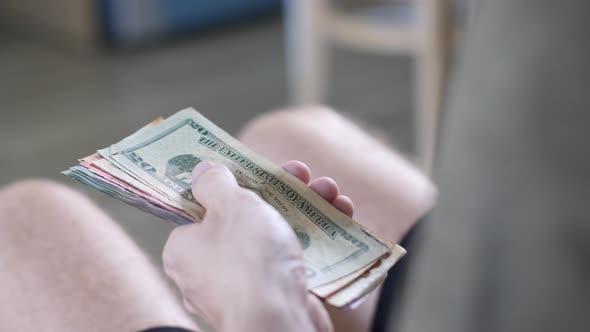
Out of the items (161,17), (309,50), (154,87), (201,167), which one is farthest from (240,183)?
(161,17)

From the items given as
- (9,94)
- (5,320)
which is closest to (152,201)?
(5,320)

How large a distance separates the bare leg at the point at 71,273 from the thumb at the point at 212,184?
17 cm

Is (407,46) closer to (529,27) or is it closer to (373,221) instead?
(373,221)

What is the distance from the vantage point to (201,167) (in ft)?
1.73

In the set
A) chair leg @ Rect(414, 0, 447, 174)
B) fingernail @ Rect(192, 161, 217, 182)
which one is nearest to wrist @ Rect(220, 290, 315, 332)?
fingernail @ Rect(192, 161, 217, 182)

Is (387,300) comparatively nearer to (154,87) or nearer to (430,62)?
(430,62)

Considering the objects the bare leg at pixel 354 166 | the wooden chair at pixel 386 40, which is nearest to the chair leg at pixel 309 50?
the wooden chair at pixel 386 40

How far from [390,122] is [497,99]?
6.38 feet

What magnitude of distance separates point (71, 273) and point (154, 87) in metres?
1.82

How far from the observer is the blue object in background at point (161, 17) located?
2.81 m

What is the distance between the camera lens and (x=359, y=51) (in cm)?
290

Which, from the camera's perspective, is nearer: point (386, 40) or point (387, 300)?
point (387, 300)

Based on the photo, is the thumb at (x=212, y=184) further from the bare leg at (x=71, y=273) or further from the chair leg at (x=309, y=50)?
the chair leg at (x=309, y=50)

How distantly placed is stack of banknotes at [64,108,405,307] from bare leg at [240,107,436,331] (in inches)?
4.9
